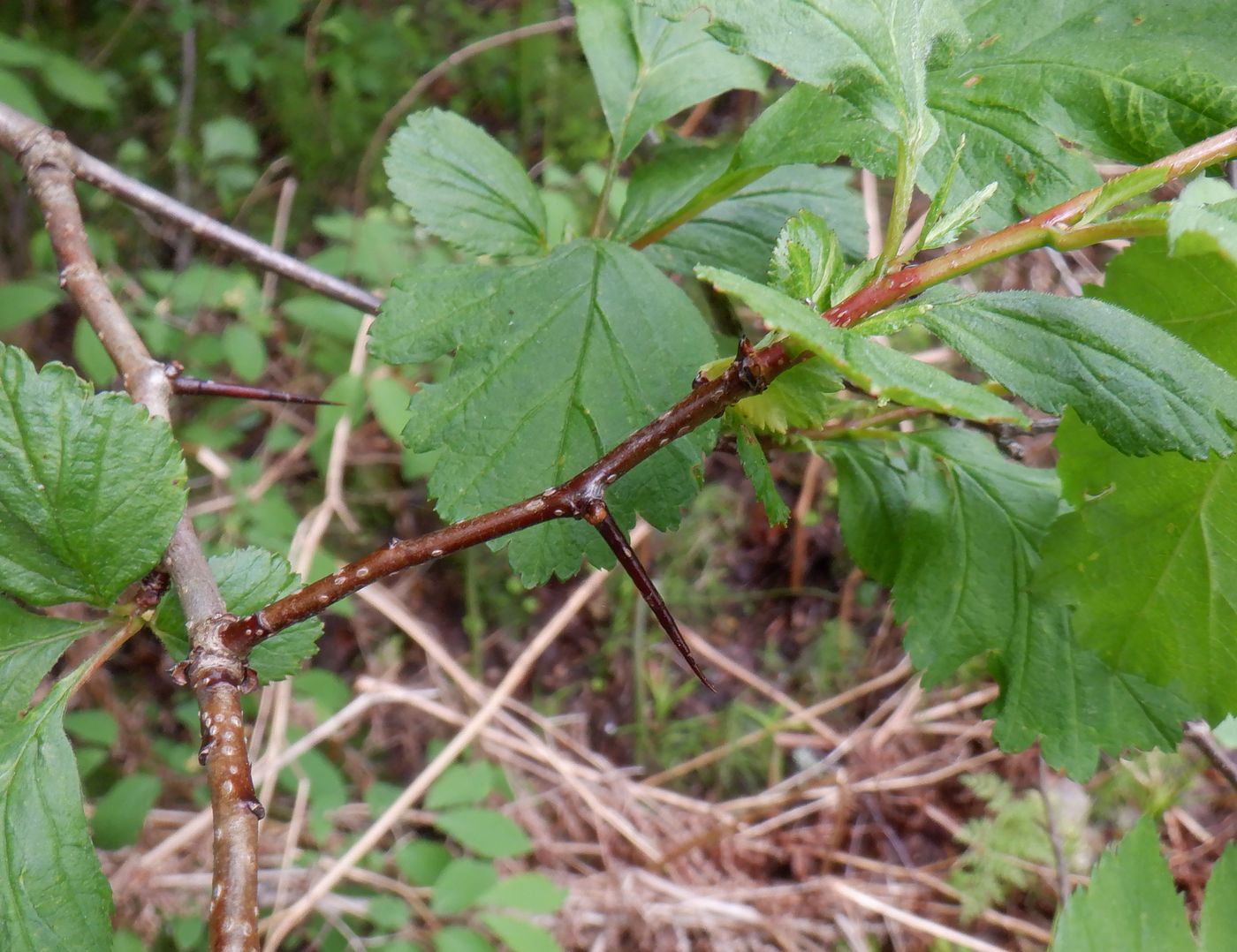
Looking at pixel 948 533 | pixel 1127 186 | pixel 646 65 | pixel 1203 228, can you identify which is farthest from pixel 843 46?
pixel 948 533

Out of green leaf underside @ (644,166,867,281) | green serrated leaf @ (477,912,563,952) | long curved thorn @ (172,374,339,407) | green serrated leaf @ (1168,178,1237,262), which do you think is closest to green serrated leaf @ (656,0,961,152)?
green serrated leaf @ (1168,178,1237,262)

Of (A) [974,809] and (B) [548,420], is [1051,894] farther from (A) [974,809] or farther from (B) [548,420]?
(B) [548,420]

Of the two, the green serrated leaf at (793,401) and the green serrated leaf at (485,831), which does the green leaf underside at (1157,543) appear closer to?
the green serrated leaf at (793,401)

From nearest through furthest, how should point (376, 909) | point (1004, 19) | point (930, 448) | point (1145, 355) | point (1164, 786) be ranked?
point (1145, 355) < point (1004, 19) < point (930, 448) < point (376, 909) < point (1164, 786)

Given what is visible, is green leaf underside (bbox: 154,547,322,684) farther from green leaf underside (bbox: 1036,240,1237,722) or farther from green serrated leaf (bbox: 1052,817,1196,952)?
green serrated leaf (bbox: 1052,817,1196,952)

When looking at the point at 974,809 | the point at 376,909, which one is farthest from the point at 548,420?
the point at 974,809

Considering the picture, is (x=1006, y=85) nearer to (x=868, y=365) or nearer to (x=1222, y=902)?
(x=868, y=365)
